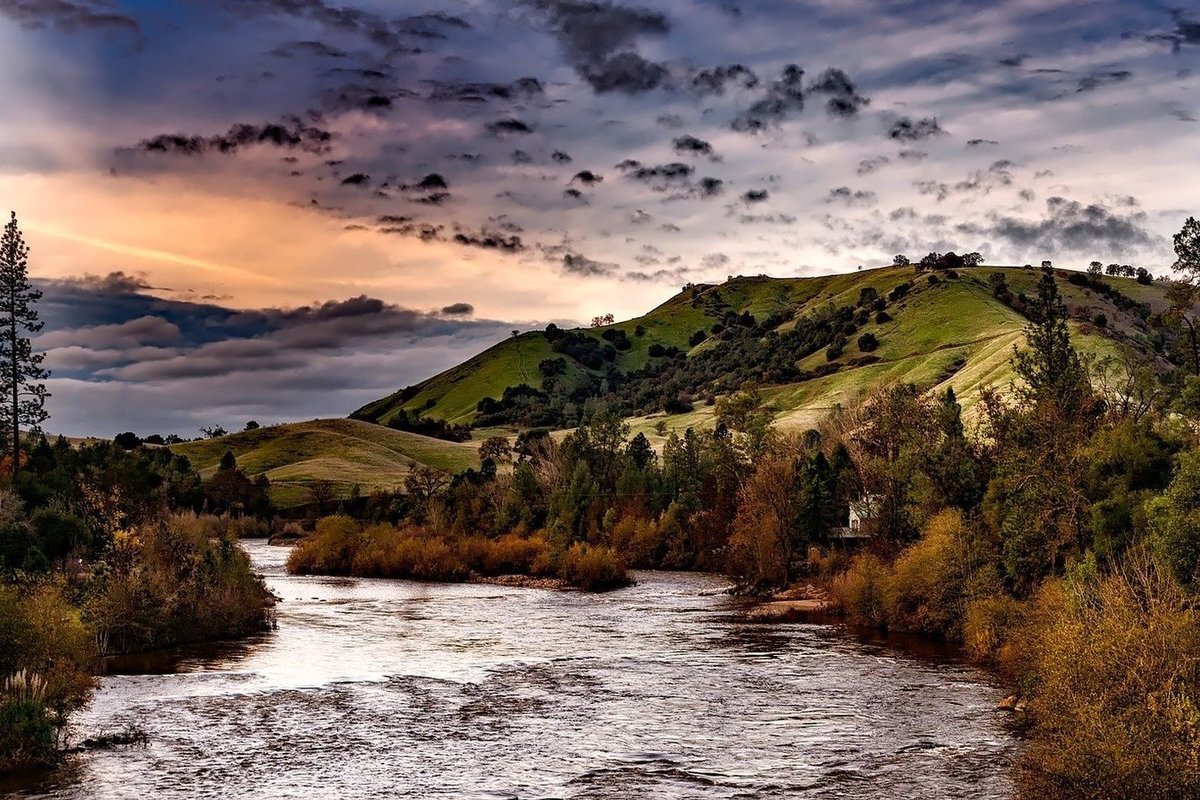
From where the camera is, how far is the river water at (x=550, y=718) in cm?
3012

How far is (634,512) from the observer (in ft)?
409

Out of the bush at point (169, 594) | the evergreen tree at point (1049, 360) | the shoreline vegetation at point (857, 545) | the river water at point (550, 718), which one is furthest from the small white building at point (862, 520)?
the bush at point (169, 594)

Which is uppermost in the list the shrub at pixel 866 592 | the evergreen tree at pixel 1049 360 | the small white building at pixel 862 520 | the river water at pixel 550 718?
the evergreen tree at pixel 1049 360

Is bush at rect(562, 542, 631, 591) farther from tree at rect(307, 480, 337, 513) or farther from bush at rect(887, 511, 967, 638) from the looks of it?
tree at rect(307, 480, 337, 513)

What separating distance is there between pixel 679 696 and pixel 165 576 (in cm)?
2896

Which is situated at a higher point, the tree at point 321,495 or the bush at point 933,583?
the tree at point 321,495

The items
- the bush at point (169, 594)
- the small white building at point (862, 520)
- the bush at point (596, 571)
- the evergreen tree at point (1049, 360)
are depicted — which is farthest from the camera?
the bush at point (596, 571)

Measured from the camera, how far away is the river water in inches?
1186

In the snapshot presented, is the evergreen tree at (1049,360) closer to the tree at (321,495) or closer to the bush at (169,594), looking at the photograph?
the bush at (169,594)

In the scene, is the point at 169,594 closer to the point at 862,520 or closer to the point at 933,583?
the point at 933,583

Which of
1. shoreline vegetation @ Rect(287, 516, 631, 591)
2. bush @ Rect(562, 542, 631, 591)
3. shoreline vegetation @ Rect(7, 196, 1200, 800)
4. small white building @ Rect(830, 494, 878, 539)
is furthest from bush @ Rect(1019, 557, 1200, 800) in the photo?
shoreline vegetation @ Rect(287, 516, 631, 591)

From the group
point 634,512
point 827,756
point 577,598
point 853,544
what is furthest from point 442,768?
point 634,512

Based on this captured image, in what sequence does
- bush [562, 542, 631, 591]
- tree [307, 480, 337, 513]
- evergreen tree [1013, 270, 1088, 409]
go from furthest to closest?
tree [307, 480, 337, 513], bush [562, 542, 631, 591], evergreen tree [1013, 270, 1088, 409]

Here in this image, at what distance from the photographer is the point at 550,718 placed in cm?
3909
